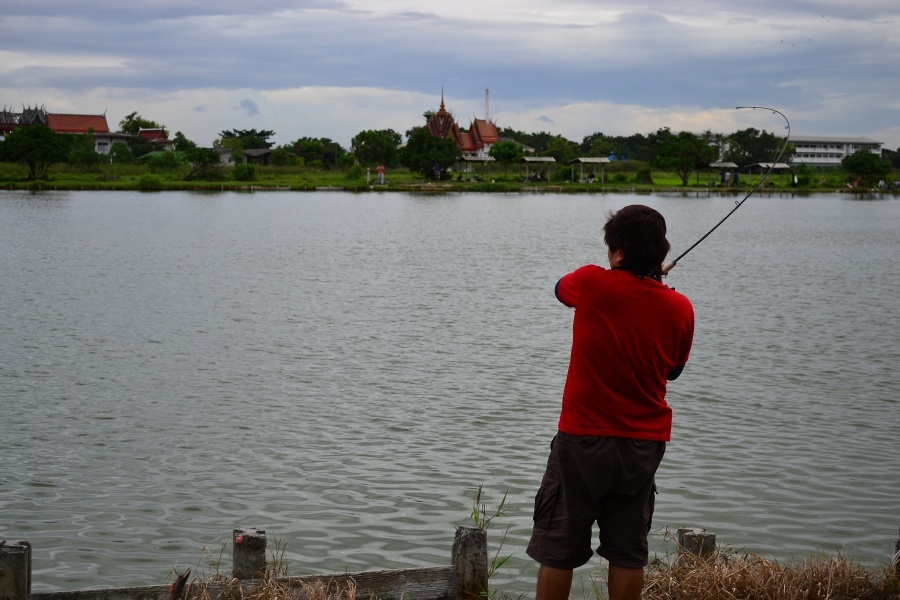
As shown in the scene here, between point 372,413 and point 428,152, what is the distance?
3244 inches

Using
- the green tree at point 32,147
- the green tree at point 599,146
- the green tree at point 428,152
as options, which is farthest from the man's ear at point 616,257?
the green tree at point 599,146

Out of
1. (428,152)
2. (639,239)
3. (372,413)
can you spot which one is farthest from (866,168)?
(639,239)

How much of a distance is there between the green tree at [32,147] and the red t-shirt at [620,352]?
75096mm

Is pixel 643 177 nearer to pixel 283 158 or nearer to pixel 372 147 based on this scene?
pixel 372 147

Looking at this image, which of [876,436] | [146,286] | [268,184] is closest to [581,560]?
[876,436]

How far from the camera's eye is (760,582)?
4.56 metres

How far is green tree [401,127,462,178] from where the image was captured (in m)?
90.1

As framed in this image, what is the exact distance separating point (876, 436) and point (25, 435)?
26.2 feet

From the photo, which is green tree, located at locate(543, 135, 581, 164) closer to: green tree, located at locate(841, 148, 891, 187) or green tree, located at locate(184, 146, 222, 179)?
green tree, located at locate(841, 148, 891, 187)

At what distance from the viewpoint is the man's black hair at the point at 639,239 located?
3.73 metres

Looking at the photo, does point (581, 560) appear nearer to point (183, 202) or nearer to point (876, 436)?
point (876, 436)

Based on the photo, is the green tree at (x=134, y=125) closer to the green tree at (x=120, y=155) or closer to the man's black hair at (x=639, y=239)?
the green tree at (x=120, y=155)

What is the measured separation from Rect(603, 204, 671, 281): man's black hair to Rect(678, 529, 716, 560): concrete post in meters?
1.59

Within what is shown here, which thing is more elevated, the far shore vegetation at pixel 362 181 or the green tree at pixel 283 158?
the green tree at pixel 283 158
